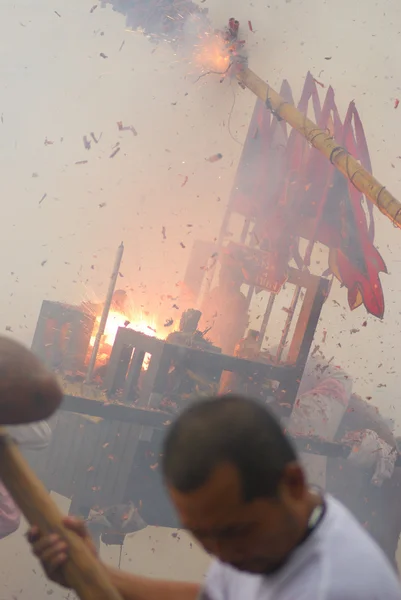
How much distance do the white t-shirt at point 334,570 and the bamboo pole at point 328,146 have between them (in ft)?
11.8

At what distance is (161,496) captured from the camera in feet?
13.7

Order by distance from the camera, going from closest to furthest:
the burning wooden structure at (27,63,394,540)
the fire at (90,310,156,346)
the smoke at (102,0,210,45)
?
the burning wooden structure at (27,63,394,540) < the fire at (90,310,156,346) < the smoke at (102,0,210,45)

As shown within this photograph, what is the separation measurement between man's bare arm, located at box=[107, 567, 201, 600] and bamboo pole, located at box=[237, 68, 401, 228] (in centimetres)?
344

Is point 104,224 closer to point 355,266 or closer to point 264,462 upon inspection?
point 355,266

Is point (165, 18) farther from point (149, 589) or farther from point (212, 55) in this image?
point (149, 589)

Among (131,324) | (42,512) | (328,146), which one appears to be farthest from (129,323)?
(42,512)

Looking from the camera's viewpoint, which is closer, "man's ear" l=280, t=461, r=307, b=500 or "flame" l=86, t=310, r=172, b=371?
"man's ear" l=280, t=461, r=307, b=500

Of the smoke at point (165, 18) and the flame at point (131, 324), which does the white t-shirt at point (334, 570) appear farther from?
the smoke at point (165, 18)

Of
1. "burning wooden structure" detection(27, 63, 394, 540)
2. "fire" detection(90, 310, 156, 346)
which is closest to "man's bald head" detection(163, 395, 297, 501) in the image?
"burning wooden structure" detection(27, 63, 394, 540)

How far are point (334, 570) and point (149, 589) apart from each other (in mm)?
482

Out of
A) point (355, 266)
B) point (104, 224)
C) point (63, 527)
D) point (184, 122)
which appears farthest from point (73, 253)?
point (63, 527)

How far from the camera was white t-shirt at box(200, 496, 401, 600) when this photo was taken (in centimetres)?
79

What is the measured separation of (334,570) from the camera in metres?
0.80

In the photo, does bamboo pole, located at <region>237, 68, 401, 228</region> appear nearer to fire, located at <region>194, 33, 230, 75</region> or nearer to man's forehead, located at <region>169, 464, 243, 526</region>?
fire, located at <region>194, 33, 230, 75</region>
